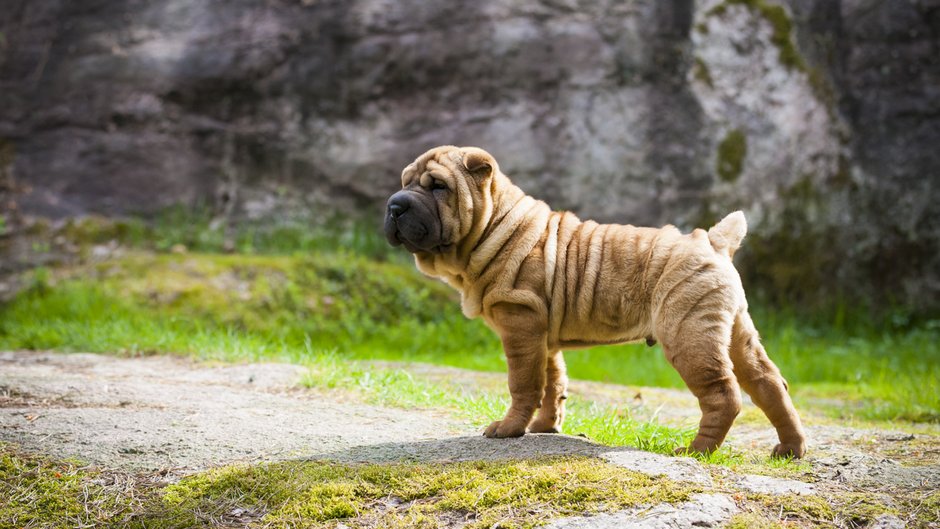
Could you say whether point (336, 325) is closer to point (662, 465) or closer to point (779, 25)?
point (662, 465)

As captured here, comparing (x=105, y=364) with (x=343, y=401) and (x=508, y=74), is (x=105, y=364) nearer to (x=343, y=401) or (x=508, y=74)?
(x=343, y=401)

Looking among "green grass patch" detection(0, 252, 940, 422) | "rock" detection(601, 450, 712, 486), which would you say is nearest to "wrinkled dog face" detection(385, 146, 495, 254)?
"rock" detection(601, 450, 712, 486)

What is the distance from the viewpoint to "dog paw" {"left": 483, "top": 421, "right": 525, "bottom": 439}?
4.52m

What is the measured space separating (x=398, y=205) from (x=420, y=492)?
5.75 feet

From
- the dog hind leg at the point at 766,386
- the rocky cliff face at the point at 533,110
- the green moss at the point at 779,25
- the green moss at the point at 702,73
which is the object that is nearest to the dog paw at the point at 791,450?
the dog hind leg at the point at 766,386

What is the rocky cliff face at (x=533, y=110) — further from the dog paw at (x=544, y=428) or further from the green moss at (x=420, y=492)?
the green moss at (x=420, y=492)

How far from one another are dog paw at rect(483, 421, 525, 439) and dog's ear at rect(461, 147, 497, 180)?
4.61ft

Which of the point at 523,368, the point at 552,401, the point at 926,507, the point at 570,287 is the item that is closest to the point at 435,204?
the point at 570,287

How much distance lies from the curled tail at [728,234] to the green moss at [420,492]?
58.0 inches

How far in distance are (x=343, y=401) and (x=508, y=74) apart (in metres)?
7.14

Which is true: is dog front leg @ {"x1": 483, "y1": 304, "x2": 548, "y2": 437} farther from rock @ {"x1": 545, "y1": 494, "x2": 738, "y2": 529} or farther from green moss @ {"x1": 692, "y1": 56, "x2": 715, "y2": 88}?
green moss @ {"x1": 692, "y1": 56, "x2": 715, "y2": 88}

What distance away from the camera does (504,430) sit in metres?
4.52

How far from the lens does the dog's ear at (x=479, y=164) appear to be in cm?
489

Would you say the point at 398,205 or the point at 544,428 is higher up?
the point at 398,205
